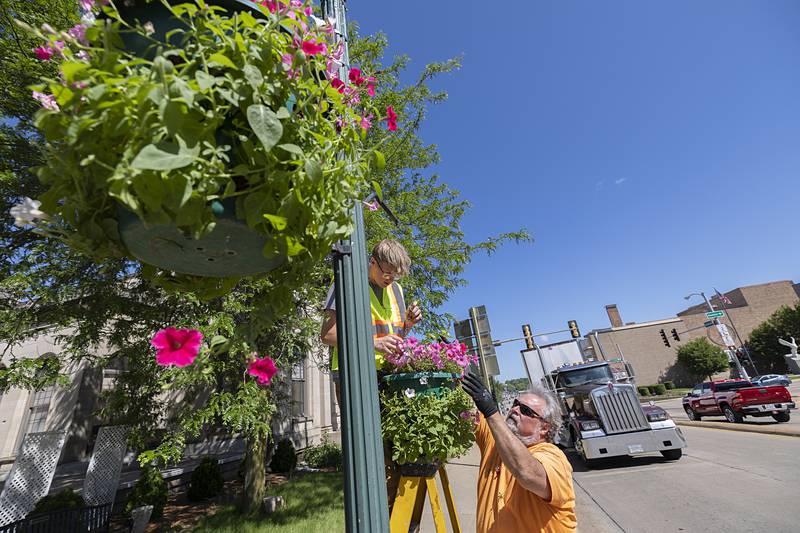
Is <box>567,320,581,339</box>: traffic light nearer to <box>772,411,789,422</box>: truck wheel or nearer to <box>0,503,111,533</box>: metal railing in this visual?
<box>772,411,789,422</box>: truck wheel

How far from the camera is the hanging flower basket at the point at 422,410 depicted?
169cm

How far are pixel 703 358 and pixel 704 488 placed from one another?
4949 centimetres

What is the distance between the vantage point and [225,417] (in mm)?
4566

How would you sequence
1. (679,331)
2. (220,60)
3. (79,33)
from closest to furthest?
(220,60) < (79,33) < (679,331)

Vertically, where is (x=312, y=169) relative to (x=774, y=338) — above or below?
below

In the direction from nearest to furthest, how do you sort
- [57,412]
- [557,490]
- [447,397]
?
[447,397], [557,490], [57,412]

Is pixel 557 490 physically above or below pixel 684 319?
below

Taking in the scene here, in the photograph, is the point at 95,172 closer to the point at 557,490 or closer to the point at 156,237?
the point at 156,237

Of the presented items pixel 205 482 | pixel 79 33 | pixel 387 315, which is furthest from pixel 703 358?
pixel 79 33

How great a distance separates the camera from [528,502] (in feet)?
8.07

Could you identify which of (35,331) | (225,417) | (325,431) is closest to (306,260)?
(225,417)

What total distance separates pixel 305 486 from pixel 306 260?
11216 mm

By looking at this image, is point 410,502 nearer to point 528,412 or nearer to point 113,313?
point 528,412

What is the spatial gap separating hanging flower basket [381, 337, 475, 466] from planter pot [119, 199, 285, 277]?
923mm
